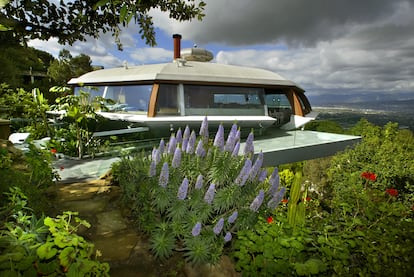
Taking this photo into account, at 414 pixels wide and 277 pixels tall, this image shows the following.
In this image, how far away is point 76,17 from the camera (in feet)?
12.3

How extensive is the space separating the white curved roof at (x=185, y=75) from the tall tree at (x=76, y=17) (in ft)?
17.3

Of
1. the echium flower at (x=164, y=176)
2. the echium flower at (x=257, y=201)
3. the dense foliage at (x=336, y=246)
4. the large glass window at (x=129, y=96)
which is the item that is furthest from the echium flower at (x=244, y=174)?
the large glass window at (x=129, y=96)

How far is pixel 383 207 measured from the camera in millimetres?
2916

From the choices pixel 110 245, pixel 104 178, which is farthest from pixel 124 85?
pixel 110 245

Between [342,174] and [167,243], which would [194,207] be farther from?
[342,174]

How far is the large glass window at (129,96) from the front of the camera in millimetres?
10000

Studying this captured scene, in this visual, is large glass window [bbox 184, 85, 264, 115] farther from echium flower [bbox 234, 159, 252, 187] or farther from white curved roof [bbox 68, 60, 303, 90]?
echium flower [bbox 234, 159, 252, 187]

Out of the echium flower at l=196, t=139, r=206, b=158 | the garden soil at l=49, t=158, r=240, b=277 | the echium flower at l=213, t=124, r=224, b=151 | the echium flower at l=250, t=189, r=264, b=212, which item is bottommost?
the garden soil at l=49, t=158, r=240, b=277

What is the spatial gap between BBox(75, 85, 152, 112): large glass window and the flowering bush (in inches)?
262

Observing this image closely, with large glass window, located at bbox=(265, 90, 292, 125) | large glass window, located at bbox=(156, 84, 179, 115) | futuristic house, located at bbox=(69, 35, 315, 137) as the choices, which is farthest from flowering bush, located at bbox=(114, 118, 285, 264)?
large glass window, located at bbox=(265, 90, 292, 125)

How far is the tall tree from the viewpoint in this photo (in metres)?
3.15

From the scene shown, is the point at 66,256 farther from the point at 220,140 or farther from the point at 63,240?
the point at 220,140

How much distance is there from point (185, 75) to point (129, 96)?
2.70 meters

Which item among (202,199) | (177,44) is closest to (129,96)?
(177,44)
